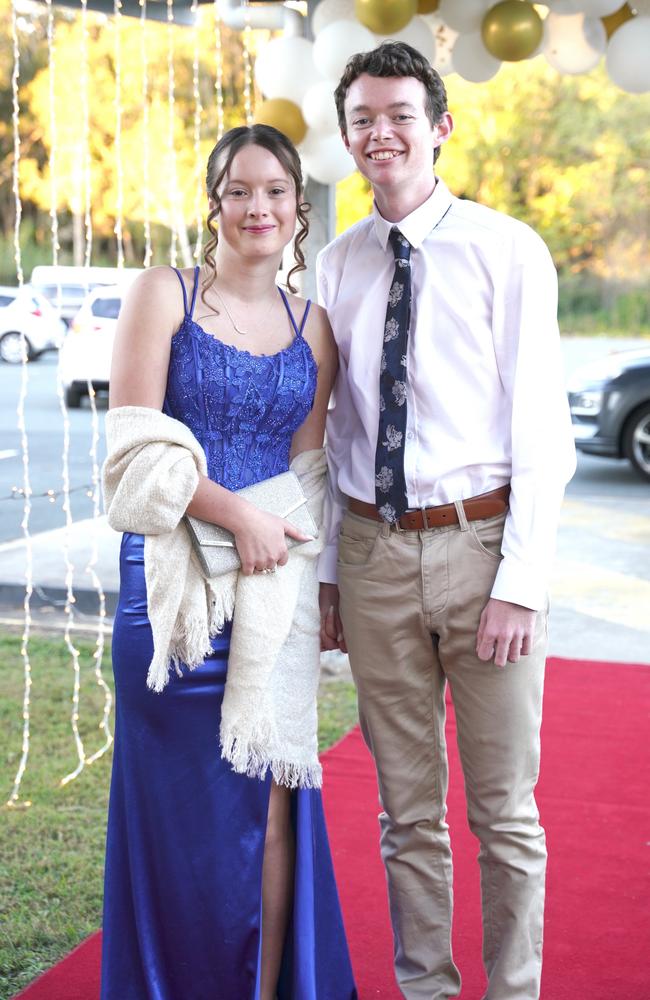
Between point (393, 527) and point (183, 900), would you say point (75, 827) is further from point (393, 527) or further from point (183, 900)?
point (393, 527)

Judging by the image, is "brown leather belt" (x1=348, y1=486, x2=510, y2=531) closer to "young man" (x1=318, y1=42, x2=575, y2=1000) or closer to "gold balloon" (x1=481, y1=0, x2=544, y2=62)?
"young man" (x1=318, y1=42, x2=575, y2=1000)

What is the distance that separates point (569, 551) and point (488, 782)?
17.7 ft

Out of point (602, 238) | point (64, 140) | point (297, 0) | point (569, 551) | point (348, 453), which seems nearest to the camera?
point (348, 453)

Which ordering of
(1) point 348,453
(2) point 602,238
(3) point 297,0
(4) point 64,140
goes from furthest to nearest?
(2) point 602,238, (4) point 64,140, (3) point 297,0, (1) point 348,453

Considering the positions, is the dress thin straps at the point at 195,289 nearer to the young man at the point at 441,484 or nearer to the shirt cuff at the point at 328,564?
the young man at the point at 441,484

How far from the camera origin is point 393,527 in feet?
8.20

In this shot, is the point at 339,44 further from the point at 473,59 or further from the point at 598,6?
the point at 598,6

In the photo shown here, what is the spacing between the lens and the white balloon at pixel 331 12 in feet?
14.5

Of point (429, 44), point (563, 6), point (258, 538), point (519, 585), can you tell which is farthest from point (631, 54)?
point (258, 538)

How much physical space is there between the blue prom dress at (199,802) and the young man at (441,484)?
0.19 m

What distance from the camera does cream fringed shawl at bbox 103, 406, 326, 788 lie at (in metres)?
2.28

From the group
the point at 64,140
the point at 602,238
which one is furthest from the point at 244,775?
the point at 602,238

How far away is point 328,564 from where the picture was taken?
268 cm

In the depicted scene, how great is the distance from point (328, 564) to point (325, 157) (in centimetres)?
219
